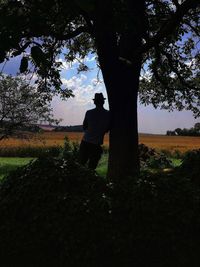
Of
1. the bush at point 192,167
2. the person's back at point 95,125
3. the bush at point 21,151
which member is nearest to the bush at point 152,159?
the bush at point 21,151

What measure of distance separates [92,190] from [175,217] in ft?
3.18

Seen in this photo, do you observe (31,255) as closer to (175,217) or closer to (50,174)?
(50,174)

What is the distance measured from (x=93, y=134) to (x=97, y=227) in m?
5.06

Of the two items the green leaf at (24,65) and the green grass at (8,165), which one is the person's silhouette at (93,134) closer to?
the green leaf at (24,65)

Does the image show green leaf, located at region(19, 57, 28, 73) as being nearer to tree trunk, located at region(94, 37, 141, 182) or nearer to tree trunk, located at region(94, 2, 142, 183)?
tree trunk, located at region(94, 2, 142, 183)

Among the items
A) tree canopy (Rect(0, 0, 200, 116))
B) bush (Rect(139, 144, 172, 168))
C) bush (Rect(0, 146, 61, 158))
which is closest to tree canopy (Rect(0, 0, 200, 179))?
tree canopy (Rect(0, 0, 200, 116))

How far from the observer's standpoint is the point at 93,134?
10094 millimetres

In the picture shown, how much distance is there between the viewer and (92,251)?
5055 mm

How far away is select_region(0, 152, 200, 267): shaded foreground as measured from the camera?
16.7 ft

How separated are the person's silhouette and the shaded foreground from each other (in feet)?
14.9

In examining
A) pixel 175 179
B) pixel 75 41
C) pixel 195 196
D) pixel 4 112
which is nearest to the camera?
pixel 195 196

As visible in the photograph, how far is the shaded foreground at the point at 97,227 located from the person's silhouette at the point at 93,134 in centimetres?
455

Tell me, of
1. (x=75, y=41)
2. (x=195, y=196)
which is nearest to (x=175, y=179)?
(x=195, y=196)

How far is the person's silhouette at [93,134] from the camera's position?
10078 mm
